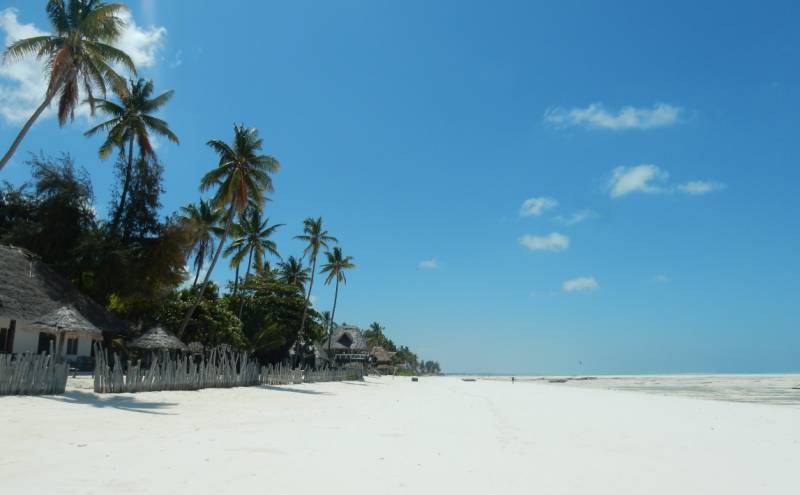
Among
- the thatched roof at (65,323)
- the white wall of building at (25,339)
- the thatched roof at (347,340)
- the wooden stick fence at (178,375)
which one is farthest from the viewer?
the thatched roof at (347,340)

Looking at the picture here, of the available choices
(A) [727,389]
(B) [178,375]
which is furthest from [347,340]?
(B) [178,375]

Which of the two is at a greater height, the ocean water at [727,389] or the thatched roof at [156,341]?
the thatched roof at [156,341]

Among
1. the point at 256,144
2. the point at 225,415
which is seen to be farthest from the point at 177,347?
the point at 256,144

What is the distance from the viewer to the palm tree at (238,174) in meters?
26.0

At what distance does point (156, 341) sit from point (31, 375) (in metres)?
7.81

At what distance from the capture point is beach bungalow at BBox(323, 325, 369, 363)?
5244cm

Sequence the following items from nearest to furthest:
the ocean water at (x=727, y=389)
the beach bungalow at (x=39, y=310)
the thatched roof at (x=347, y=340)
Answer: the beach bungalow at (x=39, y=310), the ocean water at (x=727, y=389), the thatched roof at (x=347, y=340)

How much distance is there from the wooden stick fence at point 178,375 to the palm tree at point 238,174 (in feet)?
15.6

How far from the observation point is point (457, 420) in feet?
45.7

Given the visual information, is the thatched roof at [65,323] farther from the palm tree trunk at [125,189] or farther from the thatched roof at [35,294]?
the palm tree trunk at [125,189]

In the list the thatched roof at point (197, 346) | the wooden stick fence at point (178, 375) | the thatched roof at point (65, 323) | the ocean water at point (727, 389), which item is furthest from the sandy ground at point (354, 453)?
the ocean water at point (727, 389)

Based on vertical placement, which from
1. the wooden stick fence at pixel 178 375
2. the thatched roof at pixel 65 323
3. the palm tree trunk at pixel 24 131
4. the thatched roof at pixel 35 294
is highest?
the palm tree trunk at pixel 24 131

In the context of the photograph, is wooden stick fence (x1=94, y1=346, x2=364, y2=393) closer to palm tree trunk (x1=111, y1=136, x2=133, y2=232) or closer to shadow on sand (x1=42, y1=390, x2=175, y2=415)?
shadow on sand (x1=42, y1=390, x2=175, y2=415)

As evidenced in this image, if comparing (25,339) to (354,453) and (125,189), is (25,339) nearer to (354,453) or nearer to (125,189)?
(125,189)
